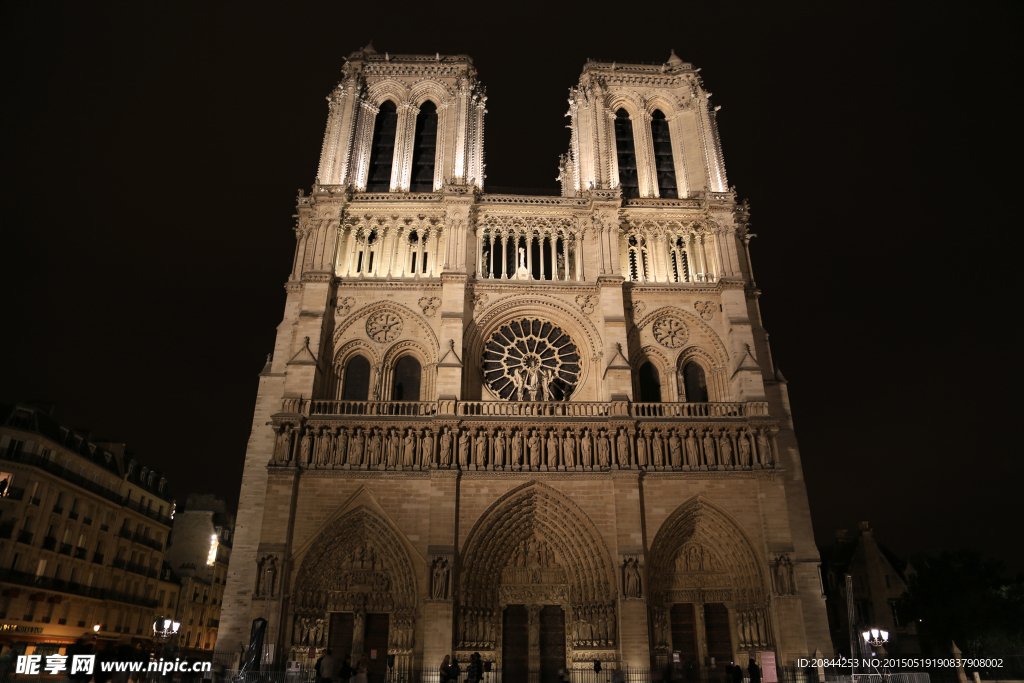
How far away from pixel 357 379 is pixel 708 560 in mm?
10922

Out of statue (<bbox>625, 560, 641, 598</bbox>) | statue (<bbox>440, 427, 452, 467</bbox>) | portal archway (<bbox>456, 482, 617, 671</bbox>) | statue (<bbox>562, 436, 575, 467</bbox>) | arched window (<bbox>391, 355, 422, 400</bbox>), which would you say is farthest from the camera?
arched window (<bbox>391, 355, 422, 400</bbox>)

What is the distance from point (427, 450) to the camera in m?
18.1

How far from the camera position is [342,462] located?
18078 mm

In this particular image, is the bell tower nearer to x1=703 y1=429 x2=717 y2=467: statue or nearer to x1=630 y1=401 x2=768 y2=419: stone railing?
x1=630 y1=401 x2=768 y2=419: stone railing

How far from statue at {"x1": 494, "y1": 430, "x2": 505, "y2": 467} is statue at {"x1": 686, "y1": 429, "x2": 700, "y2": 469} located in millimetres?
4877

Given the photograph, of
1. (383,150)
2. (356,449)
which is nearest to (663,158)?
(383,150)

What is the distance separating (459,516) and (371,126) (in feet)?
46.8

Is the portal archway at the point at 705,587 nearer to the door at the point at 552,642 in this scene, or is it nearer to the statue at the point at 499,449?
the door at the point at 552,642

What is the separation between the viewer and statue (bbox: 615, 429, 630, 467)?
18.1 metres

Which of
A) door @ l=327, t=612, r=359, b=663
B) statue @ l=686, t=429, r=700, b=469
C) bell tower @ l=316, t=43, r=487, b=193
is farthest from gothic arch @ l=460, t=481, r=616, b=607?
bell tower @ l=316, t=43, r=487, b=193

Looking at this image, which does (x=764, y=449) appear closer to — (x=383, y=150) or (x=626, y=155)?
(x=626, y=155)

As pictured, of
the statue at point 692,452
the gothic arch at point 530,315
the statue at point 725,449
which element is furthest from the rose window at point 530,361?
the statue at point 725,449

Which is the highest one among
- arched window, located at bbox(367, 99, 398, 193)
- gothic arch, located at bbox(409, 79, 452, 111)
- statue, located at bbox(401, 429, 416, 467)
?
gothic arch, located at bbox(409, 79, 452, 111)

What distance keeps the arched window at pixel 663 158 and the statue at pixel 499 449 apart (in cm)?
1034
